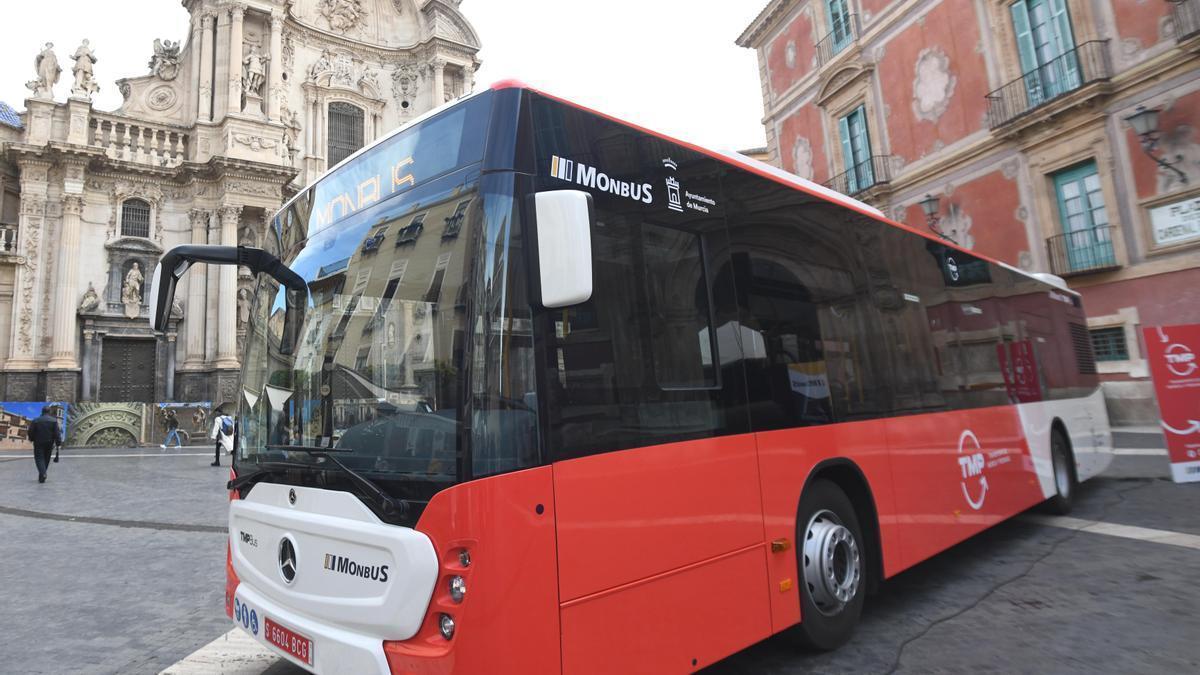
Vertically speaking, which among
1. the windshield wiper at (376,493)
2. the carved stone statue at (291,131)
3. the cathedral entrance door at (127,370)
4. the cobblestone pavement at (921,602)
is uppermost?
the carved stone statue at (291,131)

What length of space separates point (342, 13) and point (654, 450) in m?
34.7

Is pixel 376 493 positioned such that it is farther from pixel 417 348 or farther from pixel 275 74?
pixel 275 74

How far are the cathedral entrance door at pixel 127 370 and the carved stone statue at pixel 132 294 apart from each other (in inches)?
41.2

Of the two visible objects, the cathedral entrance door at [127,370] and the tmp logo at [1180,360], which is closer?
the tmp logo at [1180,360]

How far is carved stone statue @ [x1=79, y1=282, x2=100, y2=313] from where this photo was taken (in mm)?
22125

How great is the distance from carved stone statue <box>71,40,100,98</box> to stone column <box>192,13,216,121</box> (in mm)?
3347

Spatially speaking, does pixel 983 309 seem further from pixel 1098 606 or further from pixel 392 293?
pixel 392 293

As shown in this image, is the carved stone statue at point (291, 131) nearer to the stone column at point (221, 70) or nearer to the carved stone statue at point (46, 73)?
the stone column at point (221, 70)

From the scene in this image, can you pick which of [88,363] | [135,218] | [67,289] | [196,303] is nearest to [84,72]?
[135,218]

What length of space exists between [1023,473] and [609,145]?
5353mm

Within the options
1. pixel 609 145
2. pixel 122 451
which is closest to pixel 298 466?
pixel 609 145

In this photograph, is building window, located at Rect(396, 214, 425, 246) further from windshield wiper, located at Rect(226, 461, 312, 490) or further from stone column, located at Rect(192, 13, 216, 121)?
stone column, located at Rect(192, 13, 216, 121)

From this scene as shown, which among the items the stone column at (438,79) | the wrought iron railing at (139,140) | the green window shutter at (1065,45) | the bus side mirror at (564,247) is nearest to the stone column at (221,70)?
the wrought iron railing at (139,140)

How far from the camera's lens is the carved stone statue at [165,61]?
1014 inches
